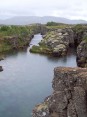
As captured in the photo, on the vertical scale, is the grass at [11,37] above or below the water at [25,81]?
above

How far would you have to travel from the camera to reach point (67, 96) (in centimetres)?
3669

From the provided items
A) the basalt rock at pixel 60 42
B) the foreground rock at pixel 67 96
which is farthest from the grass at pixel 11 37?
the foreground rock at pixel 67 96

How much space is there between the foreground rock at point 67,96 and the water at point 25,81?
17639 millimetres

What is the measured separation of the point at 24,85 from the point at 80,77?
41.4 metres

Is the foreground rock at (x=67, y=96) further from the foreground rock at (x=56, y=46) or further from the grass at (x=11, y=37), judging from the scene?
the grass at (x=11, y=37)

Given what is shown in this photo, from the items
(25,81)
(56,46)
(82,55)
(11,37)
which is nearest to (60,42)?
(56,46)

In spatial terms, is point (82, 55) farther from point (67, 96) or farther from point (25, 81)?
point (67, 96)

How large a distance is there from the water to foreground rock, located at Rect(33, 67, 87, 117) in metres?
17.6

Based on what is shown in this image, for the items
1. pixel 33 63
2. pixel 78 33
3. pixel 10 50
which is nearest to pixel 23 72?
pixel 33 63

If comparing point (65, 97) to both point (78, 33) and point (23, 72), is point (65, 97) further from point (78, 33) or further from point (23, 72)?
point (78, 33)

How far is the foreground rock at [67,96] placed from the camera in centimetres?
3481

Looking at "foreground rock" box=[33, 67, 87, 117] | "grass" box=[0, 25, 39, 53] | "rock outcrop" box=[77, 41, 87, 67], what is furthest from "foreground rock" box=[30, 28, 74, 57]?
"foreground rock" box=[33, 67, 87, 117]

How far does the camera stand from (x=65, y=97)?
3684 centimetres

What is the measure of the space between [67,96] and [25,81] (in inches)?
1728
